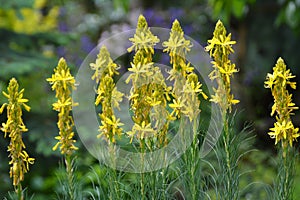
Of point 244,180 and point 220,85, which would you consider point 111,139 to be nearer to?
point 220,85

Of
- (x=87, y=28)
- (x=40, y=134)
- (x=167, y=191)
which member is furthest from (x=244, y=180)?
(x=87, y=28)

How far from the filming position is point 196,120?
1438 mm

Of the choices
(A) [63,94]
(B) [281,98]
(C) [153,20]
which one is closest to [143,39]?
(A) [63,94]

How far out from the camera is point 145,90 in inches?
55.0

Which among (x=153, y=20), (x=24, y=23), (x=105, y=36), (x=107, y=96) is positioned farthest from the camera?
(x=105, y=36)

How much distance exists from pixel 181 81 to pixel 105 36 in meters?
4.47

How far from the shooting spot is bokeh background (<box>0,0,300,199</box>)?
361 centimetres

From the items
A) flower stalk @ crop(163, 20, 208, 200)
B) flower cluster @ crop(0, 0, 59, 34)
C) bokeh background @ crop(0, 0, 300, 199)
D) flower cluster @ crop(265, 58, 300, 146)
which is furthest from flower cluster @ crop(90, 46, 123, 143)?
flower cluster @ crop(0, 0, 59, 34)

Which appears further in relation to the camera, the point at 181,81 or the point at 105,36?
the point at 105,36

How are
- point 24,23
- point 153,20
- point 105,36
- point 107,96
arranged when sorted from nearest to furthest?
point 107,96
point 24,23
point 153,20
point 105,36

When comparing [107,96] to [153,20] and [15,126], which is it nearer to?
[15,126]

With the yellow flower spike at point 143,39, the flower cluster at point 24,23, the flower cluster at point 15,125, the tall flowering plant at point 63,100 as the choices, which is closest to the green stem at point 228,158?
the yellow flower spike at point 143,39

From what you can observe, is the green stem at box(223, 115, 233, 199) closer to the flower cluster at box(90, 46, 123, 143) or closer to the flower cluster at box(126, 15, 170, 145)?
the flower cluster at box(126, 15, 170, 145)

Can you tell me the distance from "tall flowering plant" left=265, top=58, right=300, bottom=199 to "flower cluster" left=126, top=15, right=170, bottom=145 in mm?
292
